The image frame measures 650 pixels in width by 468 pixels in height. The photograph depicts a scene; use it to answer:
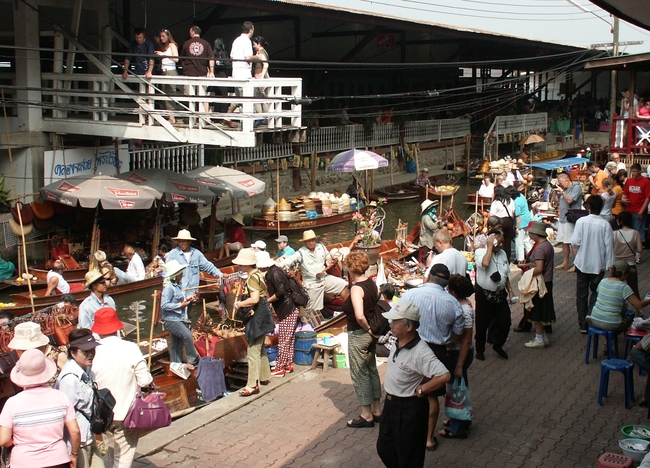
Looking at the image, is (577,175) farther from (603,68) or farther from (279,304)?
(279,304)

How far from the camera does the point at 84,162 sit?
1872 centimetres

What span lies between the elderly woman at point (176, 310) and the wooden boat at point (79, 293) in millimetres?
4901

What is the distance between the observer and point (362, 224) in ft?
50.7

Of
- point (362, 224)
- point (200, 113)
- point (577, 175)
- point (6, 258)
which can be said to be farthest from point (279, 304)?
point (577, 175)

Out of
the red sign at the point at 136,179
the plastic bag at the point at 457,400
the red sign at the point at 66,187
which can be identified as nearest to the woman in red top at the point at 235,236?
the red sign at the point at 136,179

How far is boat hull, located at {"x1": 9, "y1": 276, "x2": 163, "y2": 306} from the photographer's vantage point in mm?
13898

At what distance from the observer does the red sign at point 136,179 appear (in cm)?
1731

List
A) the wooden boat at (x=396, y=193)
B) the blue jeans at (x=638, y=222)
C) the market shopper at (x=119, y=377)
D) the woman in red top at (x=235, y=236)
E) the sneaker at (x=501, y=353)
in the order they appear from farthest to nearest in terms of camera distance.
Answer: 1. the wooden boat at (x=396, y=193)
2. the woman in red top at (x=235, y=236)
3. the blue jeans at (x=638, y=222)
4. the sneaker at (x=501, y=353)
5. the market shopper at (x=119, y=377)

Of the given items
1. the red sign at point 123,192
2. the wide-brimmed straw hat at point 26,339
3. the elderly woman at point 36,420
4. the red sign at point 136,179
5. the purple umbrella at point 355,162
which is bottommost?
the elderly woman at point 36,420

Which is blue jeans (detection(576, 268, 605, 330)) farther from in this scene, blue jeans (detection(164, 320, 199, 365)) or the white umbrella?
the white umbrella

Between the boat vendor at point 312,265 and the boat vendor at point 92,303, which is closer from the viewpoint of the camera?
the boat vendor at point 92,303

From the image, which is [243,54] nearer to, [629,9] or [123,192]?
[123,192]

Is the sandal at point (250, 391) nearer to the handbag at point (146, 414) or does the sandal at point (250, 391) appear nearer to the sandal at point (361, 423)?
the sandal at point (361, 423)

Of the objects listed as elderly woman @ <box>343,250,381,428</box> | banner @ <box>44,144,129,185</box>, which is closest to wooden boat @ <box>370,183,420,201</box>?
banner @ <box>44,144,129,185</box>
